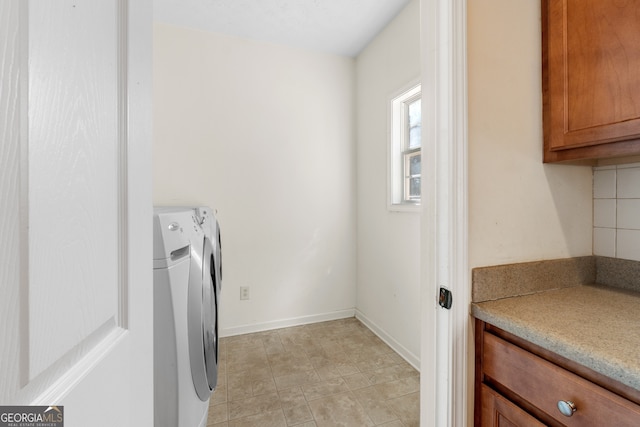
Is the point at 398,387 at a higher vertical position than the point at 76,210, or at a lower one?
lower

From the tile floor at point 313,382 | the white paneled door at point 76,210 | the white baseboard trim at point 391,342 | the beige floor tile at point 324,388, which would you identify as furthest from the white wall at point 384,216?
the white paneled door at point 76,210

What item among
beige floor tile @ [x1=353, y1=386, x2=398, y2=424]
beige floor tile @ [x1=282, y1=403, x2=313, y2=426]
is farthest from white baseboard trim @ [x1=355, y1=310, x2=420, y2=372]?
beige floor tile @ [x1=282, y1=403, x2=313, y2=426]

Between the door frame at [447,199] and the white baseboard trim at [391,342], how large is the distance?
1.26 m

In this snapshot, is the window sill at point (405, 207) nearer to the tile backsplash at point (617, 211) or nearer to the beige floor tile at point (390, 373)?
the tile backsplash at point (617, 211)

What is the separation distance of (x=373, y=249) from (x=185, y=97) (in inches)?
86.1

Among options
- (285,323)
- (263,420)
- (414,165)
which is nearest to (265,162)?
(414,165)

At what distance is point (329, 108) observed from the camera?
2857 millimetres

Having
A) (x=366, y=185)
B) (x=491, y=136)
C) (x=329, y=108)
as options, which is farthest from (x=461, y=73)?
(x=329, y=108)

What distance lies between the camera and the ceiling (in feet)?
7.00

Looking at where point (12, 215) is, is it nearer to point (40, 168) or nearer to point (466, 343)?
point (40, 168)

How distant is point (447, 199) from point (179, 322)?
1059mm

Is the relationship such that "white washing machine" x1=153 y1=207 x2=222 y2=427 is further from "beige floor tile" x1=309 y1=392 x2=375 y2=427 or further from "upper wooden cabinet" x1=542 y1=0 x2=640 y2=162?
"upper wooden cabinet" x1=542 y1=0 x2=640 y2=162

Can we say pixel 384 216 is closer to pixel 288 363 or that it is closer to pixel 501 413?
pixel 288 363

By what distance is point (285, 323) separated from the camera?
9.00 feet
